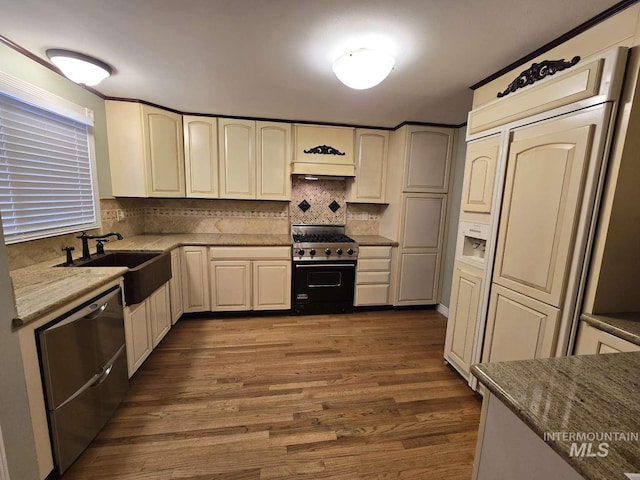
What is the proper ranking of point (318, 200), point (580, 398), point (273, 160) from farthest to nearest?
point (318, 200) < point (273, 160) < point (580, 398)

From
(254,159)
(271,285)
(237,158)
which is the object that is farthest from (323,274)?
(237,158)

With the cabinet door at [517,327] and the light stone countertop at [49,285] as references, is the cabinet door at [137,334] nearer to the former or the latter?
the light stone countertop at [49,285]

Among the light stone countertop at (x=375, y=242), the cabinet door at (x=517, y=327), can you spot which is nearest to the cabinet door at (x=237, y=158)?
the light stone countertop at (x=375, y=242)

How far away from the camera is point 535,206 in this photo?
1.52 m

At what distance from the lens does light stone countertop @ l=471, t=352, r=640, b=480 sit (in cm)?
56

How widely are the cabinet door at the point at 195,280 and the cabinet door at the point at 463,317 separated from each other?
98.9 inches

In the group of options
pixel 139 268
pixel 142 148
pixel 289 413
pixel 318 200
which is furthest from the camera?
pixel 318 200

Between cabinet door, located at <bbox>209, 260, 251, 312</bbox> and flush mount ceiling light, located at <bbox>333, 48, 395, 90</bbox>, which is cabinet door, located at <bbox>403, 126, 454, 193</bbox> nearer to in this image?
flush mount ceiling light, located at <bbox>333, 48, 395, 90</bbox>

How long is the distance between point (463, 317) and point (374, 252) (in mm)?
1356

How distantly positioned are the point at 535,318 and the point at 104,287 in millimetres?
2500

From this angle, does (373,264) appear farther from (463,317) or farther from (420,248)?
(463,317)

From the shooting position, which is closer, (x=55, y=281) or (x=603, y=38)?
(x=603, y=38)

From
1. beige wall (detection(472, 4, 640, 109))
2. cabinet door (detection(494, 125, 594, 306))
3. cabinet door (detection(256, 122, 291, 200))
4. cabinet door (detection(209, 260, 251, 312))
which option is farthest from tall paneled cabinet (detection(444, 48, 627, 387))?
cabinet door (detection(209, 260, 251, 312))

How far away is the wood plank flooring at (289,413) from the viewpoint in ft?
4.66
